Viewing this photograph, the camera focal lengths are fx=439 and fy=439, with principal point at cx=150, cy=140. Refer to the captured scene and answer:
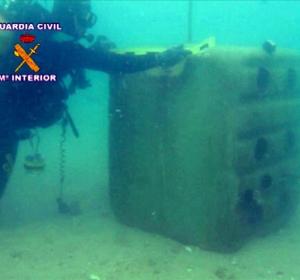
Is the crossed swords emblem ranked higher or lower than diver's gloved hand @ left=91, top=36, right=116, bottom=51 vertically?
lower

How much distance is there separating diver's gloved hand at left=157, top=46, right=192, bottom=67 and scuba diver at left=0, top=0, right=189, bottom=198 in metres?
0.07

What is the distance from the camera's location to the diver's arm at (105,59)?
17.8 feet

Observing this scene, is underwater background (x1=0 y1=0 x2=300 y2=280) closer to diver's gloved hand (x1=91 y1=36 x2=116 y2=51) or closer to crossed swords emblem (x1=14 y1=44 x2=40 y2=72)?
diver's gloved hand (x1=91 y1=36 x2=116 y2=51)

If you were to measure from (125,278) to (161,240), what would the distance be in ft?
3.62

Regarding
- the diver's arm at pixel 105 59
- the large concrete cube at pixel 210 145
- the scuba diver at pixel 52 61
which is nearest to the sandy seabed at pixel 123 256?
the large concrete cube at pixel 210 145

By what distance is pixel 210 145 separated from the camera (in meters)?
4.97

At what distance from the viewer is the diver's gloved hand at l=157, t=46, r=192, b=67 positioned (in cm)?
526

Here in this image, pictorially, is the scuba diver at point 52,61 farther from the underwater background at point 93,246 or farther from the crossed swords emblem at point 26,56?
the underwater background at point 93,246

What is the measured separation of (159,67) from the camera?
546cm

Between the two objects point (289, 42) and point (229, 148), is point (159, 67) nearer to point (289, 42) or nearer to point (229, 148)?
point (229, 148)

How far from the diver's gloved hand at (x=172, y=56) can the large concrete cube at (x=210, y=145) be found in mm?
113

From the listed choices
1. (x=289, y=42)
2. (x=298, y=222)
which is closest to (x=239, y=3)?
(x=289, y=42)

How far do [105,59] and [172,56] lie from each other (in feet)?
3.02

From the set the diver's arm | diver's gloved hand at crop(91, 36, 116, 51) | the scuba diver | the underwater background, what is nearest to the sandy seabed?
the underwater background
